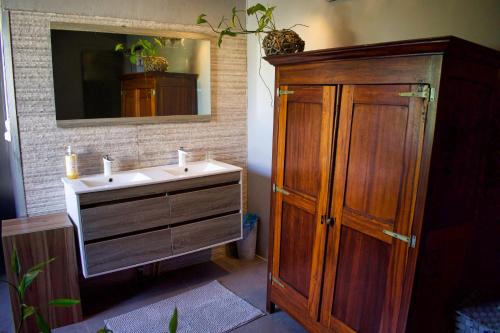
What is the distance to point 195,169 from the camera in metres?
3.01

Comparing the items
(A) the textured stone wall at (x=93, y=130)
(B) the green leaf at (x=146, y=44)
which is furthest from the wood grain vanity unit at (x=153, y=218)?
(B) the green leaf at (x=146, y=44)

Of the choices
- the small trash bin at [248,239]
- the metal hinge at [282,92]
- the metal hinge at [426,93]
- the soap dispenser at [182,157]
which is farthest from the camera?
the small trash bin at [248,239]

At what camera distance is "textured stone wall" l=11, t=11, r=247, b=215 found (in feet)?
7.92

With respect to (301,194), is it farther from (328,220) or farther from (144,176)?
(144,176)

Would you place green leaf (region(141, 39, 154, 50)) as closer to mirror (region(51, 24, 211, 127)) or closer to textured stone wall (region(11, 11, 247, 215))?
mirror (region(51, 24, 211, 127))

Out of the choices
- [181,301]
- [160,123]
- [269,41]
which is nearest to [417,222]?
[269,41]

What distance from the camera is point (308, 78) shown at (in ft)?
6.59

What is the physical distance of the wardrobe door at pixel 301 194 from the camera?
1979 mm

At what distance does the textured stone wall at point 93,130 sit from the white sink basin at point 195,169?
0.13m

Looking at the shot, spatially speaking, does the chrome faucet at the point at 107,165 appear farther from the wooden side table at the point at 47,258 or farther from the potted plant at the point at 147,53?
the potted plant at the point at 147,53

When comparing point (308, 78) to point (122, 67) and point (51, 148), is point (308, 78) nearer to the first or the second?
point (122, 67)

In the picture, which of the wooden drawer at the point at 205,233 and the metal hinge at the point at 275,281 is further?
the wooden drawer at the point at 205,233

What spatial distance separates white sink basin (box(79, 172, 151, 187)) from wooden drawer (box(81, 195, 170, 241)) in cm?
19

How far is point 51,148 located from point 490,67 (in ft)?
8.73
